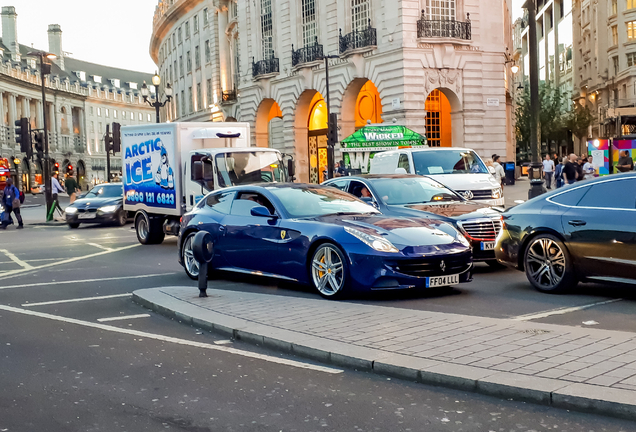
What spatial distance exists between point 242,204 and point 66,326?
3.56m

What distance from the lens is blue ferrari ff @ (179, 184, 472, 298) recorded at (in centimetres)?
945

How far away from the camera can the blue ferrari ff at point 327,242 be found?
9453 millimetres

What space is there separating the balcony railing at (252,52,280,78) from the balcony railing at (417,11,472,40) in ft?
39.1

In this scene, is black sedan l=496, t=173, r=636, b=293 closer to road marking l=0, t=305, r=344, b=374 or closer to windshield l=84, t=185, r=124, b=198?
road marking l=0, t=305, r=344, b=374

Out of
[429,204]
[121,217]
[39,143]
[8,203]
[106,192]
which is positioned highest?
[39,143]

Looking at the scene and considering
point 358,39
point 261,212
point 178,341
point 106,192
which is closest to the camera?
point 178,341

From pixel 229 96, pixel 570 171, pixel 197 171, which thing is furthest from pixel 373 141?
pixel 229 96

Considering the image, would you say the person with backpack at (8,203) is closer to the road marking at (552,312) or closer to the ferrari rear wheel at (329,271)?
the ferrari rear wheel at (329,271)

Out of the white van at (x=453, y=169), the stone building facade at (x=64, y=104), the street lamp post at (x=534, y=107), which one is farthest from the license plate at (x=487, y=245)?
the stone building facade at (x=64, y=104)

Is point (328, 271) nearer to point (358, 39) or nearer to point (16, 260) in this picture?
point (16, 260)

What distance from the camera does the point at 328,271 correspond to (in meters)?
9.84

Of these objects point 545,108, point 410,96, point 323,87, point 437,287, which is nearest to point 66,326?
point 437,287

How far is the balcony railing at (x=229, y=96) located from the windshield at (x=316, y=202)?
4604 centimetres

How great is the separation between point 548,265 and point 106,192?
2216cm
